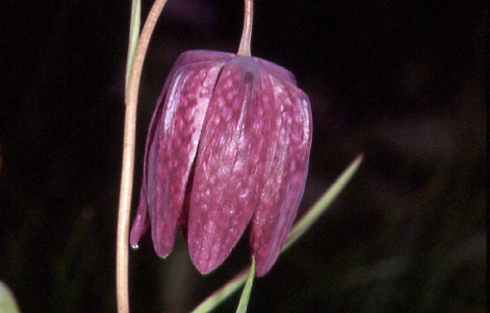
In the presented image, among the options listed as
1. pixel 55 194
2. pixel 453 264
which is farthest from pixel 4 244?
pixel 453 264

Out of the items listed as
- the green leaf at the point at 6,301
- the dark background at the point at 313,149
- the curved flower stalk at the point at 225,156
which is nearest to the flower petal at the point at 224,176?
the curved flower stalk at the point at 225,156

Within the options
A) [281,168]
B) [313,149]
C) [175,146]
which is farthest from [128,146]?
[313,149]

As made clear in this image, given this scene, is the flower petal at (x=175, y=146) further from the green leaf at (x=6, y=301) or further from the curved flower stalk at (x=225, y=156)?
the green leaf at (x=6, y=301)

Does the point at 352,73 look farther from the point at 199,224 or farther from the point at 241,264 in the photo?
the point at 199,224

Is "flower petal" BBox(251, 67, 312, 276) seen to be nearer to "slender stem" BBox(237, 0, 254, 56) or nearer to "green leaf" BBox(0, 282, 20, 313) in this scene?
"slender stem" BBox(237, 0, 254, 56)

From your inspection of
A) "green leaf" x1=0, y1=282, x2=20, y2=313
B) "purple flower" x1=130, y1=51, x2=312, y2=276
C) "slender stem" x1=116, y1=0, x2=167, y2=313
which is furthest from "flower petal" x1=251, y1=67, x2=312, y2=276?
"green leaf" x1=0, y1=282, x2=20, y2=313

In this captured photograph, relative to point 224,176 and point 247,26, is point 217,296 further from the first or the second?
point 247,26
